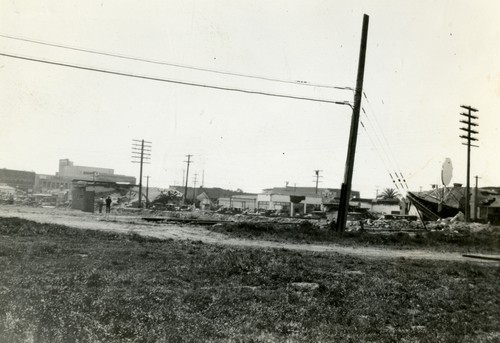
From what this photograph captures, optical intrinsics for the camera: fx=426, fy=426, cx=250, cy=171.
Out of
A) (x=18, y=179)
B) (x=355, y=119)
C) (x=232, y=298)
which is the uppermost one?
(x=355, y=119)

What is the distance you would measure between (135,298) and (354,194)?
117m

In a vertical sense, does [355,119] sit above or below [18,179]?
above

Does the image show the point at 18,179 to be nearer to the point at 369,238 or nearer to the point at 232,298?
the point at 369,238

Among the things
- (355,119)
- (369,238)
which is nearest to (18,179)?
(369,238)

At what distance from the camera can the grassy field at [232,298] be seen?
5.70 meters

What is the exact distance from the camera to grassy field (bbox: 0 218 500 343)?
18.7 feet

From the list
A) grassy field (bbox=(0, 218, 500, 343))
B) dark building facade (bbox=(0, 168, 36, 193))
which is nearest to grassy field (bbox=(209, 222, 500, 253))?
grassy field (bbox=(0, 218, 500, 343))

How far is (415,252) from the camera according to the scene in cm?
1648

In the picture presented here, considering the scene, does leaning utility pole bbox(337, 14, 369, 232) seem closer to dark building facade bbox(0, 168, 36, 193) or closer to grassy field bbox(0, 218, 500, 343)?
grassy field bbox(0, 218, 500, 343)

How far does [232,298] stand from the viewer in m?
7.54

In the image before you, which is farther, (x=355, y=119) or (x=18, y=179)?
(x=18, y=179)

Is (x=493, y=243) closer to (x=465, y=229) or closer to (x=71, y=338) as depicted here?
(x=465, y=229)

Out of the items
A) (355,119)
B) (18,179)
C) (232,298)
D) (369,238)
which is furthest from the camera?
(18,179)

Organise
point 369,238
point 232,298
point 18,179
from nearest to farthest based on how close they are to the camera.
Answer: point 232,298, point 369,238, point 18,179
